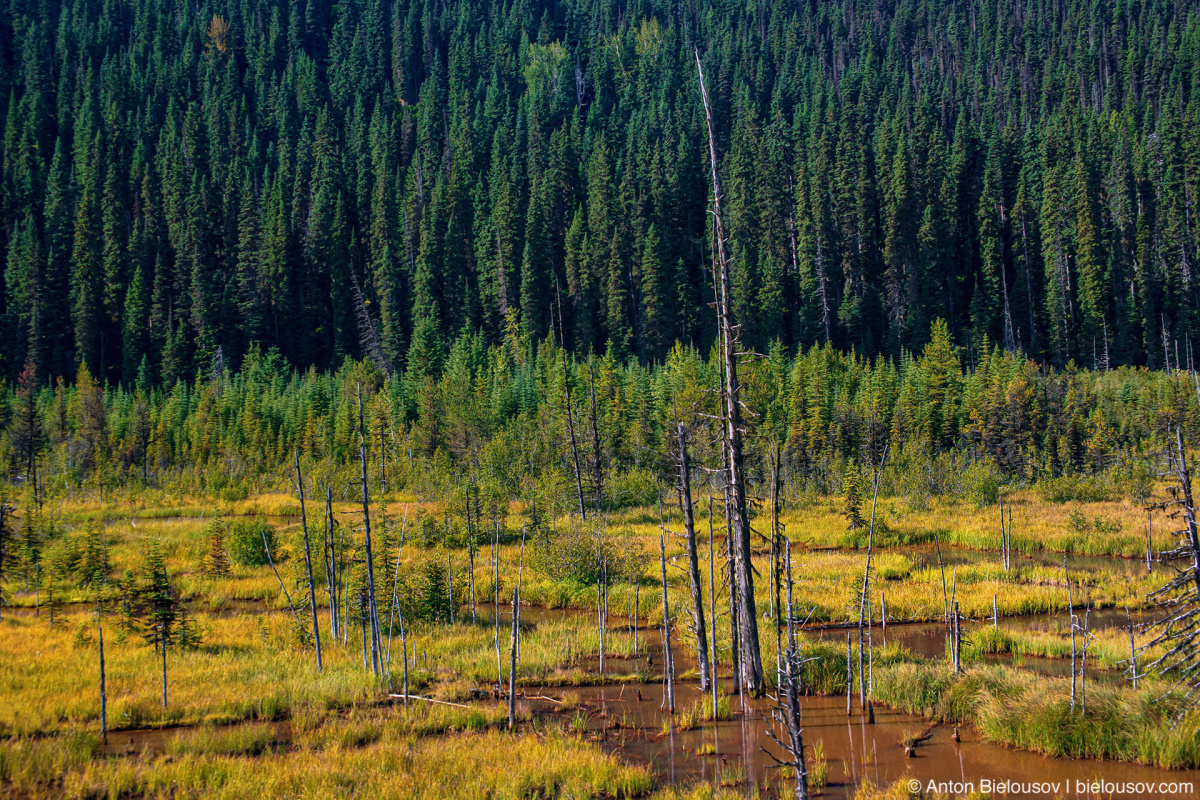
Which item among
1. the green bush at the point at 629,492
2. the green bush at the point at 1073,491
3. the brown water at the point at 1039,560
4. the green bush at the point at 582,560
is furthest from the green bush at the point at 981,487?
the green bush at the point at 582,560

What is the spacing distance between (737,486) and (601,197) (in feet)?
308

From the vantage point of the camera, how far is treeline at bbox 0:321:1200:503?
2269 inches

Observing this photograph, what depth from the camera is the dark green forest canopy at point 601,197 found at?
316 ft

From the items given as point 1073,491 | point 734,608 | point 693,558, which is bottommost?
point 1073,491

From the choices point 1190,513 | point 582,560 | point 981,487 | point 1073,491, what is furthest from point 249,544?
point 1073,491

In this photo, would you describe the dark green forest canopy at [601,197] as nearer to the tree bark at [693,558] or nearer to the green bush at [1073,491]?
the green bush at [1073,491]

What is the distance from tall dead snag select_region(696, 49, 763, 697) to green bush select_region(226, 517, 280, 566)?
31.3 metres

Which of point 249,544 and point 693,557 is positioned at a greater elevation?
point 693,557

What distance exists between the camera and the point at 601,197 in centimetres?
10612

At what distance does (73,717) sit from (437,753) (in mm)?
9836

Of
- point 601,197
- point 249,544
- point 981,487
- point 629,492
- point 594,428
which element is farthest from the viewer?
point 601,197

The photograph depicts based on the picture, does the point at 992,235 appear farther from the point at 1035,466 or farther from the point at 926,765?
the point at 926,765

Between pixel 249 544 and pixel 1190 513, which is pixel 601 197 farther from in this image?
pixel 1190 513

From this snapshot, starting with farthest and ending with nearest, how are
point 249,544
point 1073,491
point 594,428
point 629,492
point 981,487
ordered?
point 594,428
point 629,492
point 1073,491
point 981,487
point 249,544
